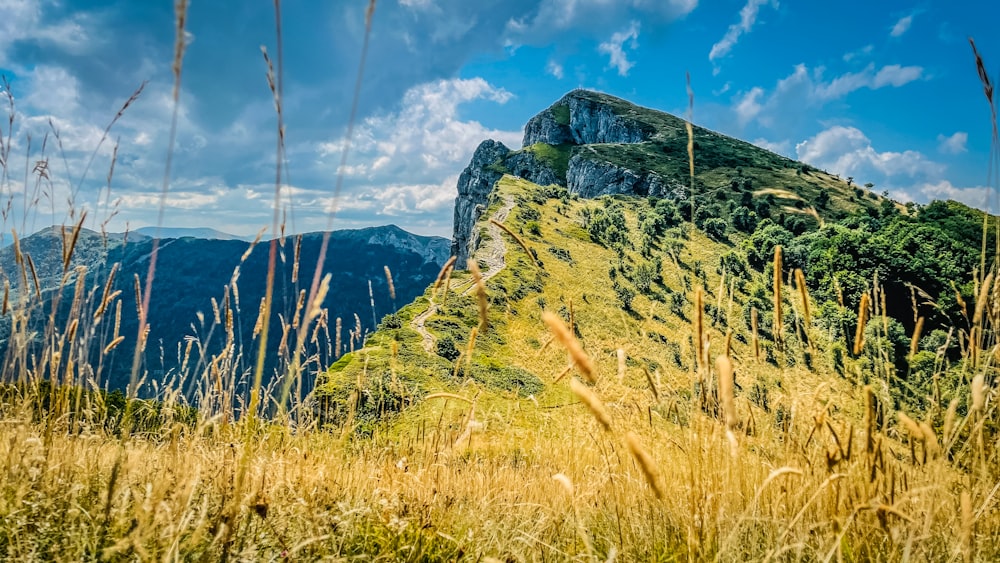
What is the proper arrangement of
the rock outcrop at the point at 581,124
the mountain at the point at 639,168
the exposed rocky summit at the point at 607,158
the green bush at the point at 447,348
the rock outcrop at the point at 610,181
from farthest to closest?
1. the rock outcrop at the point at 581,124
2. the exposed rocky summit at the point at 607,158
3. the rock outcrop at the point at 610,181
4. the mountain at the point at 639,168
5. the green bush at the point at 447,348

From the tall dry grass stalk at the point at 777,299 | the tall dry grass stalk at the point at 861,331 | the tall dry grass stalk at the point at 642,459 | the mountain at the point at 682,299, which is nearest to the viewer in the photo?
the tall dry grass stalk at the point at 642,459

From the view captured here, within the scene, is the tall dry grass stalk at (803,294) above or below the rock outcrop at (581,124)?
below

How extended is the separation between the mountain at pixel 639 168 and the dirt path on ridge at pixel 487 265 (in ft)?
10.6

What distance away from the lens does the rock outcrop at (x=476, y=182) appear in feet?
476

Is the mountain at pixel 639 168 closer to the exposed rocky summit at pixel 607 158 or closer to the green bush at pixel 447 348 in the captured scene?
the exposed rocky summit at pixel 607 158

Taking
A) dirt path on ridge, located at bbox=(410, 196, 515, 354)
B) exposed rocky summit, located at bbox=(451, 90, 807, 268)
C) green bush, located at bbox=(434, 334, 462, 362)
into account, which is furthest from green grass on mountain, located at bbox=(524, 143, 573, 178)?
green bush, located at bbox=(434, 334, 462, 362)

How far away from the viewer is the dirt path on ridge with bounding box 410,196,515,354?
32.1 meters

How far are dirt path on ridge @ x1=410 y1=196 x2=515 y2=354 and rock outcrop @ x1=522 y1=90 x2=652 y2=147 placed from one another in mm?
97686

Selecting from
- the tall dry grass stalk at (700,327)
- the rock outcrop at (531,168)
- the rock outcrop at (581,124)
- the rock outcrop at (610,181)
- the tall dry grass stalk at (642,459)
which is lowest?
the tall dry grass stalk at (642,459)

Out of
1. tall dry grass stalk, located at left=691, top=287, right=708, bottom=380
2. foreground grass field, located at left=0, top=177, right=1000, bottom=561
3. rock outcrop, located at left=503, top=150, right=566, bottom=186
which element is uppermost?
rock outcrop, located at left=503, top=150, right=566, bottom=186

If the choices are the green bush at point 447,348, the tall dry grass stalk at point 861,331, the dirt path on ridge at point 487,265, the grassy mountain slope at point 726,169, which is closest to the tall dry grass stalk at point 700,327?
the tall dry grass stalk at point 861,331

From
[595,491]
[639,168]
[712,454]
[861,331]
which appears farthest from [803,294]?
[639,168]

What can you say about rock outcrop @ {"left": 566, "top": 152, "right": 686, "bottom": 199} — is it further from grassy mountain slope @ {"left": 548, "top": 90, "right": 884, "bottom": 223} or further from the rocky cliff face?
grassy mountain slope @ {"left": 548, "top": 90, "right": 884, "bottom": 223}

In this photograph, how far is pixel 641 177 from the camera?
119m
